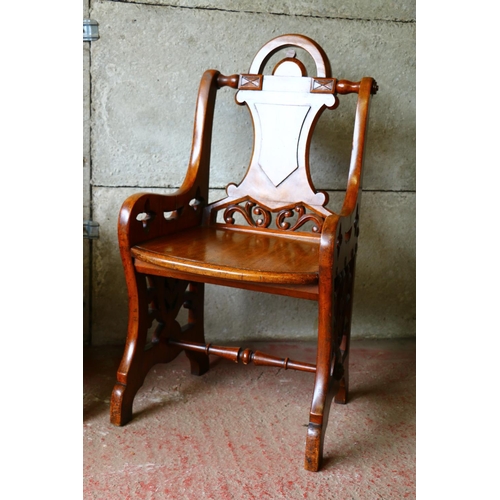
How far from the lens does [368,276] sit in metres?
2.79

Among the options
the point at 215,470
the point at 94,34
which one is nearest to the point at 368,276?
the point at 215,470

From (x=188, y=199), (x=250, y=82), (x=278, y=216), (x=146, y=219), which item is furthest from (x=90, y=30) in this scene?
(x=278, y=216)

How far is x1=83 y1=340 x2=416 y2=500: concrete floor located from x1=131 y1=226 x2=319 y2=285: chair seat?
62 cm

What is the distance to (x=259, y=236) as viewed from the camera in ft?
7.00

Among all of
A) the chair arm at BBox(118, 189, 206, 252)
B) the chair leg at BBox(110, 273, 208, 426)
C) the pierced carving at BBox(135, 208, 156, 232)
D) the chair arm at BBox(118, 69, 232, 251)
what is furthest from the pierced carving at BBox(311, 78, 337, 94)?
the chair leg at BBox(110, 273, 208, 426)

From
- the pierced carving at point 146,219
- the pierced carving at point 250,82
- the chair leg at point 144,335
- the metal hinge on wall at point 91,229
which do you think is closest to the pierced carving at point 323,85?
the pierced carving at point 250,82

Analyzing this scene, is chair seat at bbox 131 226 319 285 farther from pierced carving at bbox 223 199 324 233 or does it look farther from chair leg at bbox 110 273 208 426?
chair leg at bbox 110 273 208 426

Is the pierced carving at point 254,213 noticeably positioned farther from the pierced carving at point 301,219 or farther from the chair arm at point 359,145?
the chair arm at point 359,145

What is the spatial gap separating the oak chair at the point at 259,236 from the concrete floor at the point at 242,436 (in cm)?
10

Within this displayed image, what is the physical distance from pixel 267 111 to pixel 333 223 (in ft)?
2.37

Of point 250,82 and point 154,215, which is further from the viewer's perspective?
point 250,82

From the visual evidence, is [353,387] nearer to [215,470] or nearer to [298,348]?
[298,348]

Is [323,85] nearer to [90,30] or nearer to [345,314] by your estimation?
[345,314]

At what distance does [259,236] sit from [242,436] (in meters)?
0.73
